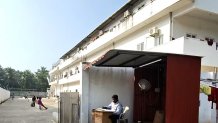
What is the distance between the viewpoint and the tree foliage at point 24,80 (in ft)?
373

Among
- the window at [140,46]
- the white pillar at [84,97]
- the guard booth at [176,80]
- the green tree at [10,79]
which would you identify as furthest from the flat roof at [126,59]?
the green tree at [10,79]

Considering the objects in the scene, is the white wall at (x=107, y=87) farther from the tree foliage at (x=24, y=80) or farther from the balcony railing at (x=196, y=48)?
the tree foliage at (x=24, y=80)

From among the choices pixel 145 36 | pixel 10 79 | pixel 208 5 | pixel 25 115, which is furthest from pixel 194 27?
pixel 10 79

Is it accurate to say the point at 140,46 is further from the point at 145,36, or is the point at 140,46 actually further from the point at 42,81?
the point at 42,81

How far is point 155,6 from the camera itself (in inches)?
755

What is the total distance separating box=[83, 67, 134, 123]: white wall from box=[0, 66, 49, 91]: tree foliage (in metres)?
105

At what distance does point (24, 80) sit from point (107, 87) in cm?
10638

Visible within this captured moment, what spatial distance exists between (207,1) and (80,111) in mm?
9925

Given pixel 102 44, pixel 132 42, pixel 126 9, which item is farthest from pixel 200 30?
pixel 102 44

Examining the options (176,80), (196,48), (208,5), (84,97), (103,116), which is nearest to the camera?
(176,80)

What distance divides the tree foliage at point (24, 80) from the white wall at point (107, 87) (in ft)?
345

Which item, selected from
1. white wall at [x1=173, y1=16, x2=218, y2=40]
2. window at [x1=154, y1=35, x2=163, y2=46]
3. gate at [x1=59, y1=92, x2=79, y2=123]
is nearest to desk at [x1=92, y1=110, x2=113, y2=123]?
gate at [x1=59, y1=92, x2=79, y2=123]

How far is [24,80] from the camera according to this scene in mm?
113625

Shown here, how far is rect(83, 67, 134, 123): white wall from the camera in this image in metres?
11.9
